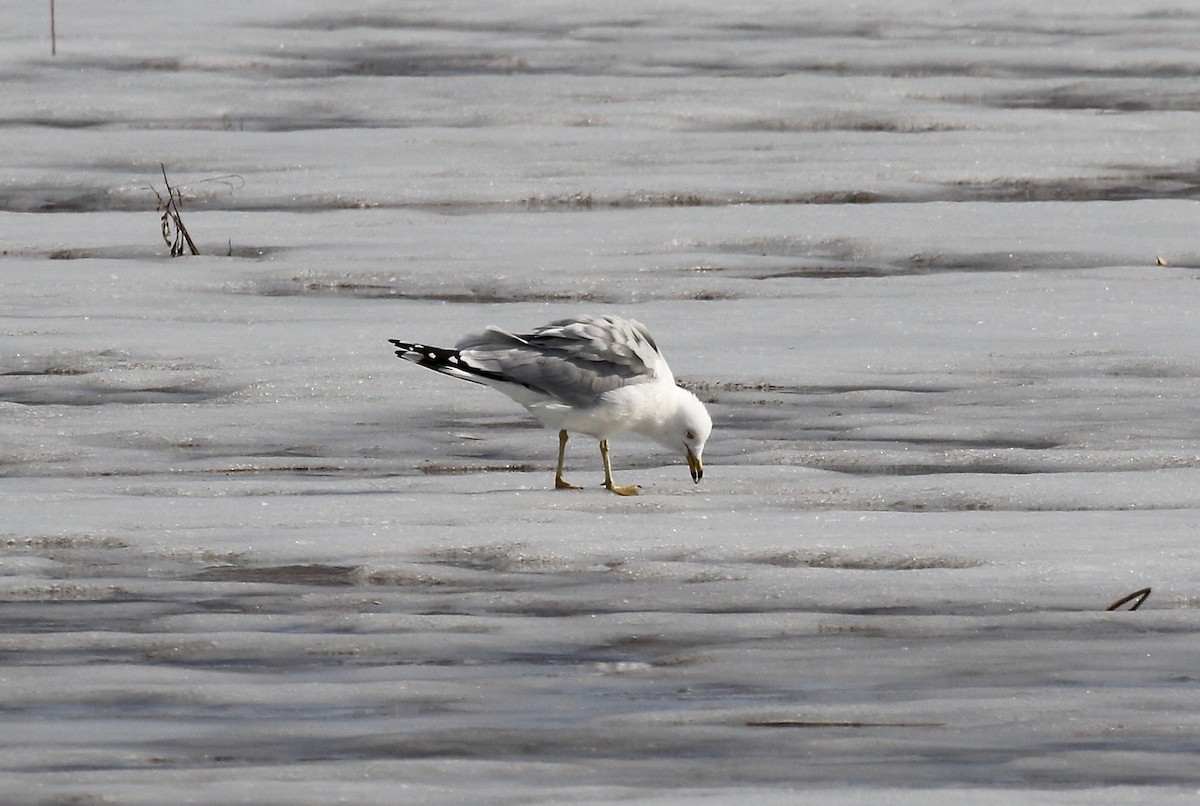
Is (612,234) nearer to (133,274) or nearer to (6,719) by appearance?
(133,274)

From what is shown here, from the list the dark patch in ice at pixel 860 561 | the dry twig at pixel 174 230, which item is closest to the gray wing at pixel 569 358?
the dark patch in ice at pixel 860 561

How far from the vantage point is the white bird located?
532 centimetres

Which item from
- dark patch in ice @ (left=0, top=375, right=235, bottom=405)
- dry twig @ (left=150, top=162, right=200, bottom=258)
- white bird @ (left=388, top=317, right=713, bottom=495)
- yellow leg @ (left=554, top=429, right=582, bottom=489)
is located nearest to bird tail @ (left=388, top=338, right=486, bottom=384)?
white bird @ (left=388, top=317, right=713, bottom=495)

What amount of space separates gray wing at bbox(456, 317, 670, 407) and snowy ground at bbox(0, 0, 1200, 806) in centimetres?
31

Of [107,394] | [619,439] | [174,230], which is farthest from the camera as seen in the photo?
[174,230]

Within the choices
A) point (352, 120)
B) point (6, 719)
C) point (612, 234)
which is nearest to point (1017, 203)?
point (612, 234)

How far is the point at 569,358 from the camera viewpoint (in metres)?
5.38

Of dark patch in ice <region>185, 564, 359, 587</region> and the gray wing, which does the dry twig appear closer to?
the gray wing

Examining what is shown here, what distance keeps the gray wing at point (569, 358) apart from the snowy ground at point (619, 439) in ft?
1.03

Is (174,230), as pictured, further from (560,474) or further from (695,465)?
(695,465)

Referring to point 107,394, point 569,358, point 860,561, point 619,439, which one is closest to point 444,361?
point 569,358

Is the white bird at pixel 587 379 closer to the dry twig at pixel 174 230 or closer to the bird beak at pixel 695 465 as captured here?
the bird beak at pixel 695 465

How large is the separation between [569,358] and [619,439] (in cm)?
90

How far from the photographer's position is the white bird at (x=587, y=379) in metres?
5.32
